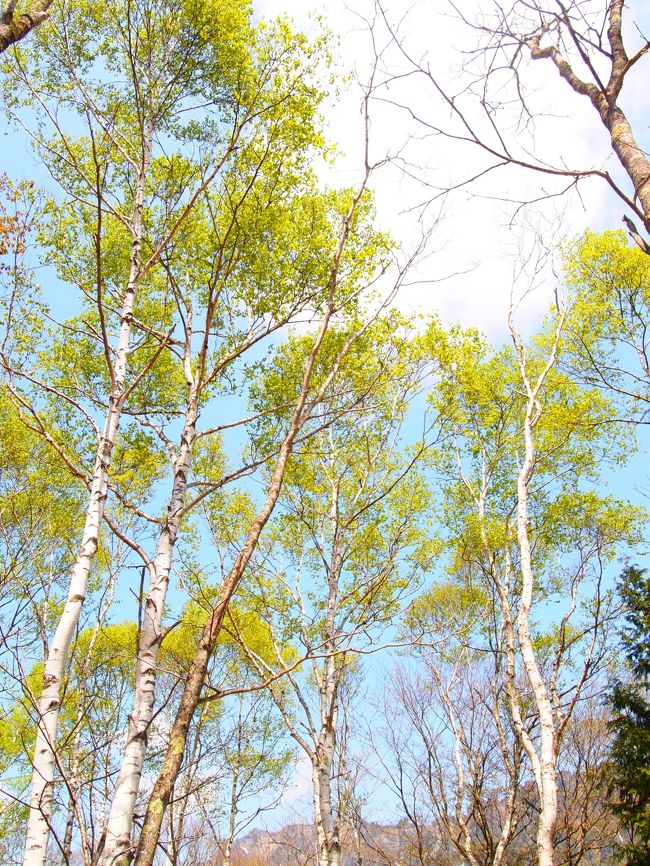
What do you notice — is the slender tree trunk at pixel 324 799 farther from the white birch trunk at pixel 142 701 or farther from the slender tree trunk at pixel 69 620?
the white birch trunk at pixel 142 701

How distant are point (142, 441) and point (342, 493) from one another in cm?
355

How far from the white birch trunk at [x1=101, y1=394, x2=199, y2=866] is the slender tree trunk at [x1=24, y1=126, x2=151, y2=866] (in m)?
0.39

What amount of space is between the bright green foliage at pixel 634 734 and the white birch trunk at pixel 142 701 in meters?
9.70

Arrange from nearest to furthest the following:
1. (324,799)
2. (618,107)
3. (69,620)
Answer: (618,107) < (69,620) < (324,799)

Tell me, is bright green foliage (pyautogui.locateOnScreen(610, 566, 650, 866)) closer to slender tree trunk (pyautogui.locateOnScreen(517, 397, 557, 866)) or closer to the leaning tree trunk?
slender tree trunk (pyautogui.locateOnScreen(517, 397, 557, 866))

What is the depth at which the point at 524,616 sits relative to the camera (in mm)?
7914

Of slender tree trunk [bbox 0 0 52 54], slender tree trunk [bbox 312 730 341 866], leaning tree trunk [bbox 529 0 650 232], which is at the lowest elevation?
slender tree trunk [bbox 312 730 341 866]

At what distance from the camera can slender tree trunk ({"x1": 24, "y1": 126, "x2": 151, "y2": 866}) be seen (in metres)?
3.39

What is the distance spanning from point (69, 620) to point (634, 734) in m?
10.3

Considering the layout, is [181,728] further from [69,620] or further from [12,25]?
[12,25]

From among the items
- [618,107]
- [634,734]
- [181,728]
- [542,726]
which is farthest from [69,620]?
[634,734]

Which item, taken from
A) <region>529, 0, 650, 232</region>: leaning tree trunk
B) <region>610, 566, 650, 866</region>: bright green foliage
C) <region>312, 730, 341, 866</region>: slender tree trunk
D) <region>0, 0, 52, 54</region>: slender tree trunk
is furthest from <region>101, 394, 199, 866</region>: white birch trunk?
<region>610, 566, 650, 866</region>: bright green foliage

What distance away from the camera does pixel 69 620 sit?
12.6 ft

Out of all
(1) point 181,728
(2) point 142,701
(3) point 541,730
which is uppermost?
(2) point 142,701
